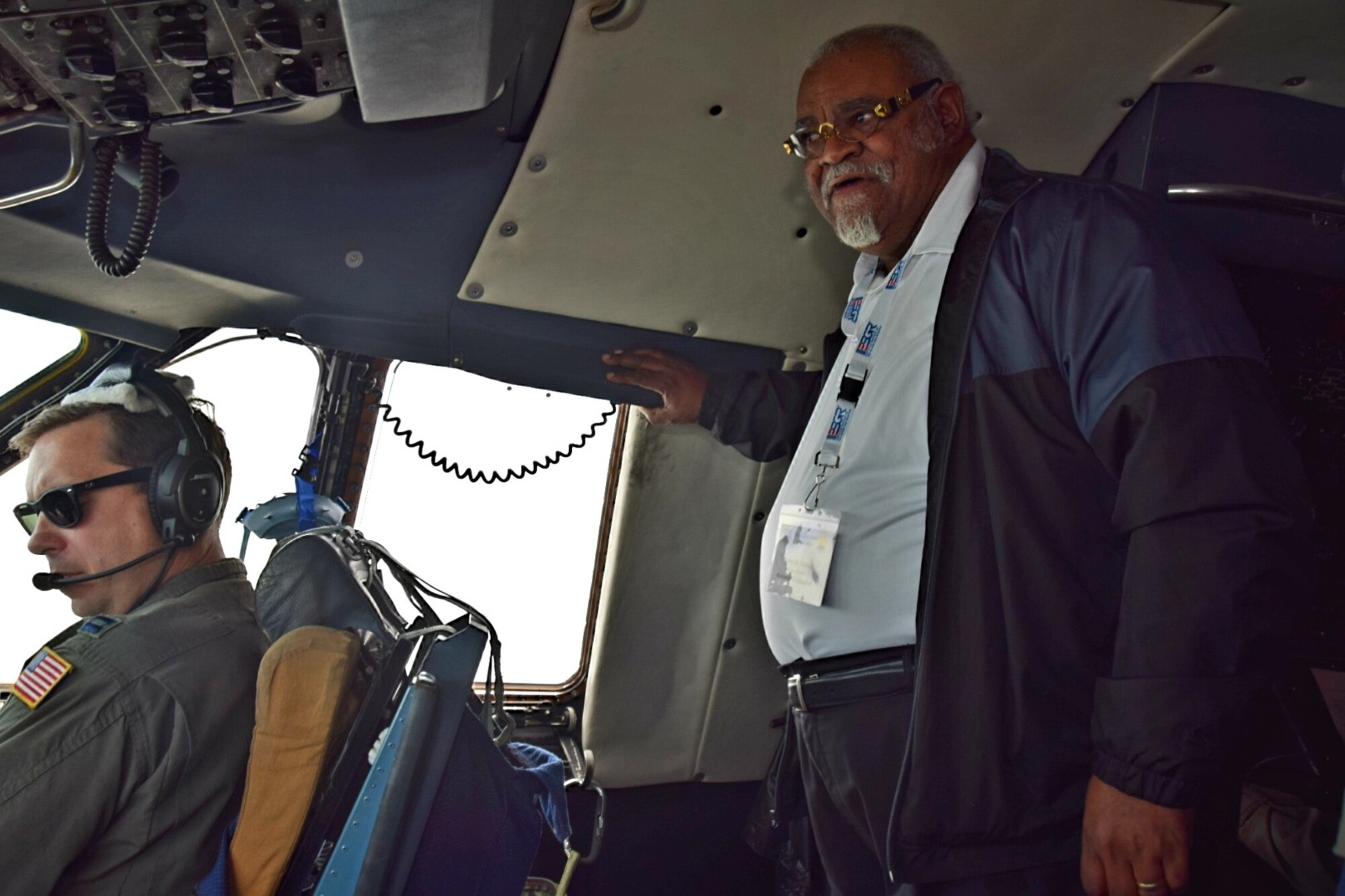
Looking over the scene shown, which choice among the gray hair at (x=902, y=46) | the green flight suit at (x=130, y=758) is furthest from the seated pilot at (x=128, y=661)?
the gray hair at (x=902, y=46)

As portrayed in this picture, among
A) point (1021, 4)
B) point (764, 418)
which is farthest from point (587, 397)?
point (1021, 4)

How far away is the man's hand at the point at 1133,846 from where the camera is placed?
1.33 m

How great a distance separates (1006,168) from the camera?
179 centimetres

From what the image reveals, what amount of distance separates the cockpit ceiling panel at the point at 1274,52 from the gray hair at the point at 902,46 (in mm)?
519

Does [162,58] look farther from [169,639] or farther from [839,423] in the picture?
[839,423]

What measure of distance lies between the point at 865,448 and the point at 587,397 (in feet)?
3.53

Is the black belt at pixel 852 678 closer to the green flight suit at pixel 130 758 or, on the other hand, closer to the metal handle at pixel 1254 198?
the green flight suit at pixel 130 758

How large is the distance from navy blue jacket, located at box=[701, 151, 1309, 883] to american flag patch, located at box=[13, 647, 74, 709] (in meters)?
1.38

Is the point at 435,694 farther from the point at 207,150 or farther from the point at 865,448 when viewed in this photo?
the point at 207,150

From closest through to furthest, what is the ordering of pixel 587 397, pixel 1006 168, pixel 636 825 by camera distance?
pixel 1006 168, pixel 587 397, pixel 636 825

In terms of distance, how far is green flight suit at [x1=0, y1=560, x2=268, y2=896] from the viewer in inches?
64.4

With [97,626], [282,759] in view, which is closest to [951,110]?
[282,759]

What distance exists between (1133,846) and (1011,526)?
0.45 m

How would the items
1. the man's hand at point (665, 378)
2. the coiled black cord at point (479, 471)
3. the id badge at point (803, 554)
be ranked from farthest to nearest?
1. the coiled black cord at point (479, 471)
2. the man's hand at point (665, 378)
3. the id badge at point (803, 554)
